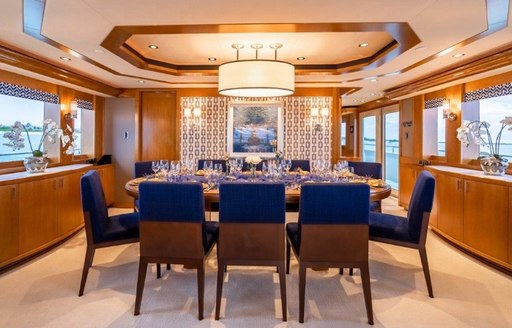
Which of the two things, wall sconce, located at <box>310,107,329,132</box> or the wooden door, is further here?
the wooden door

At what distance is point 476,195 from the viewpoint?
3438 mm

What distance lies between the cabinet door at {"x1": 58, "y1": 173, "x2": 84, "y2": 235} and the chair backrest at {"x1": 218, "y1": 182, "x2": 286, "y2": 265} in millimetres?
2706

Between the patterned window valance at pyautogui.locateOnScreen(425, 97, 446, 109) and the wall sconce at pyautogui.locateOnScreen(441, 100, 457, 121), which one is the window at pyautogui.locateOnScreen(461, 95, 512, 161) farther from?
the patterned window valance at pyautogui.locateOnScreen(425, 97, 446, 109)

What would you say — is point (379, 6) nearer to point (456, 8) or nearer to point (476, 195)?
point (456, 8)

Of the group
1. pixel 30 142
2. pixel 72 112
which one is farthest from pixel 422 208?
pixel 72 112

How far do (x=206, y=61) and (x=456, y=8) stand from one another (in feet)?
10.5

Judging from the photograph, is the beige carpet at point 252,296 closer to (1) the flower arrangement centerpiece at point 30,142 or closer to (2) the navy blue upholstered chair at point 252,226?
(2) the navy blue upholstered chair at point 252,226

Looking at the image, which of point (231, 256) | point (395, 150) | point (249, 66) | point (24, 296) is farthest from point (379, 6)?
point (395, 150)

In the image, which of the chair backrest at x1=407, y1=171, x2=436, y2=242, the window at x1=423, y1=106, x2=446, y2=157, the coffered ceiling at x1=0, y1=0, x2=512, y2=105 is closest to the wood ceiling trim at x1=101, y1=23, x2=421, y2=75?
the coffered ceiling at x1=0, y1=0, x2=512, y2=105

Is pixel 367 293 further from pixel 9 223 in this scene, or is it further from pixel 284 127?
pixel 284 127

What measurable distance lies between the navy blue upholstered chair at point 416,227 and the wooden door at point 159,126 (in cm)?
412

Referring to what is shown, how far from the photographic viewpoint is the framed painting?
5.70 metres

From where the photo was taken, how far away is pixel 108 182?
18.5 ft

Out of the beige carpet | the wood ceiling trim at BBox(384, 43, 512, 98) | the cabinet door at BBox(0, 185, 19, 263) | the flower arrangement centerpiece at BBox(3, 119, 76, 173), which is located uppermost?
the wood ceiling trim at BBox(384, 43, 512, 98)
